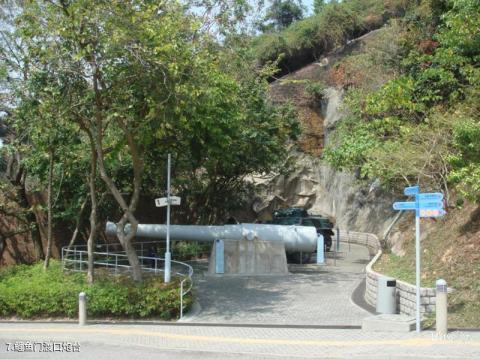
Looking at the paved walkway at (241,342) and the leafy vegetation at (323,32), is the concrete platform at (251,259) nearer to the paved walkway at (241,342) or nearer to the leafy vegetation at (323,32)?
the paved walkway at (241,342)

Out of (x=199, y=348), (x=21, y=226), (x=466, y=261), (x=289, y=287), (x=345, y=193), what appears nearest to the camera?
(x=199, y=348)

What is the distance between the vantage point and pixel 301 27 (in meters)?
41.2

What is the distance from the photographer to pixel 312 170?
1619 inches

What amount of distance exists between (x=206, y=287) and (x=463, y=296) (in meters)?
8.29

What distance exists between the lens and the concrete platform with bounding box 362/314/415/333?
37.2ft

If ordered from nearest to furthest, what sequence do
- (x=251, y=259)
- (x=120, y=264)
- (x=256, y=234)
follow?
→ (x=251, y=259) → (x=256, y=234) → (x=120, y=264)

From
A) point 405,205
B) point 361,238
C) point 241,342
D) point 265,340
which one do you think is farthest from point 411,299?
point 361,238

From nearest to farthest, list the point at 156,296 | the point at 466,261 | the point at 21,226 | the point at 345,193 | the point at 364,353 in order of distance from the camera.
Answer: the point at 364,353 → the point at 466,261 → the point at 156,296 → the point at 21,226 → the point at 345,193

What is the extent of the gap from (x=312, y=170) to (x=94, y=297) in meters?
28.0

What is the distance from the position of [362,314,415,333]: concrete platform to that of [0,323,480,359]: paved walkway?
0.24 metres

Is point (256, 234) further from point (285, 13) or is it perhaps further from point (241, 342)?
point (285, 13)

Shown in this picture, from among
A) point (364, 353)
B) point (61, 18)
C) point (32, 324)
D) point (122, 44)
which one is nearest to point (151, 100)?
point (122, 44)

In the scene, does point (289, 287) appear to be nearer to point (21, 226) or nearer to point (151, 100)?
point (151, 100)

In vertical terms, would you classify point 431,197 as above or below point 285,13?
below
